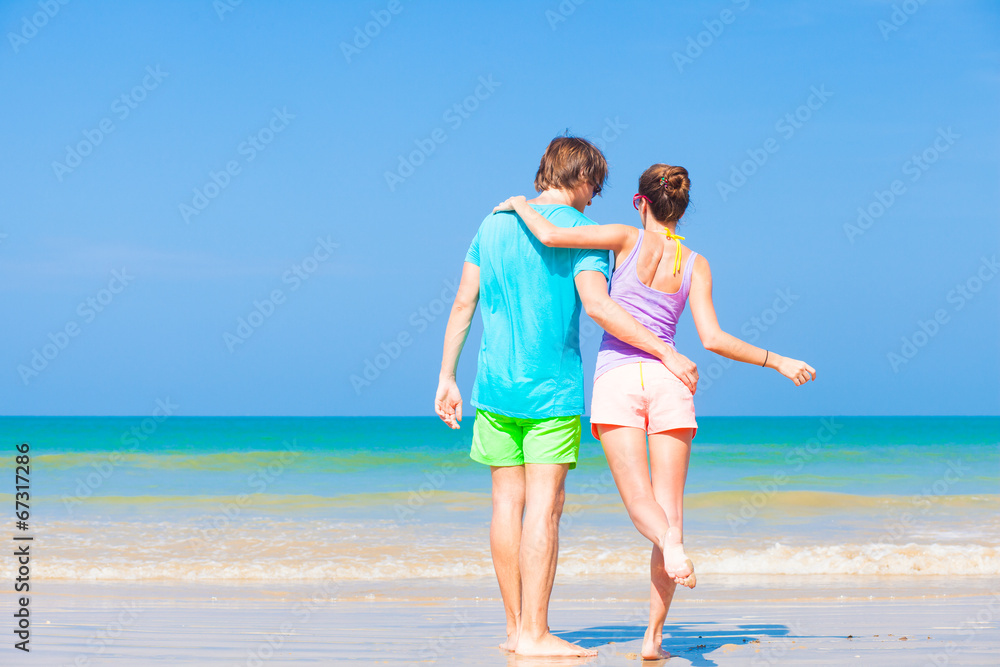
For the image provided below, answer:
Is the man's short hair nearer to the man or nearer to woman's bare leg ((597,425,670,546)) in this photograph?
the man

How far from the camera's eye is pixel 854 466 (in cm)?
1834

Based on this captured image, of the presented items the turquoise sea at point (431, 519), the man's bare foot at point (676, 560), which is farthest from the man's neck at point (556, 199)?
the turquoise sea at point (431, 519)

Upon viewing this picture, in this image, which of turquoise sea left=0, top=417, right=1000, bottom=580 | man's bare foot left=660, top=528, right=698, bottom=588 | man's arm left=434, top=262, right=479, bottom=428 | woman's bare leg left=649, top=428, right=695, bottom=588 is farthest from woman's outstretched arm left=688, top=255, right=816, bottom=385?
turquoise sea left=0, top=417, right=1000, bottom=580

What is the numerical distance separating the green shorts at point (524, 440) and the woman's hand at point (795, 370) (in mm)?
667

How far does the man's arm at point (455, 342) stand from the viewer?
2.88 m

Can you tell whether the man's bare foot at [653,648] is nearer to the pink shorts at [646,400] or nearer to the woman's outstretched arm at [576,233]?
the pink shorts at [646,400]

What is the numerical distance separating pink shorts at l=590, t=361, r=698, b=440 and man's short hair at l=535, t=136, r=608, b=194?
659 millimetres

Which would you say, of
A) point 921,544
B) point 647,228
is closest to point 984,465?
point 921,544

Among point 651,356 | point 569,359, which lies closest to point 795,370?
point 651,356

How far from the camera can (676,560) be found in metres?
2.29

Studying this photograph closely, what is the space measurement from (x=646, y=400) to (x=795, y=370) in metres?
0.47

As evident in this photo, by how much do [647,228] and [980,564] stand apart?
4.99m

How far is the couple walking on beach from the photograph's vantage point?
2.65 m

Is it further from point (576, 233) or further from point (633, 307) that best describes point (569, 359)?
point (576, 233)
